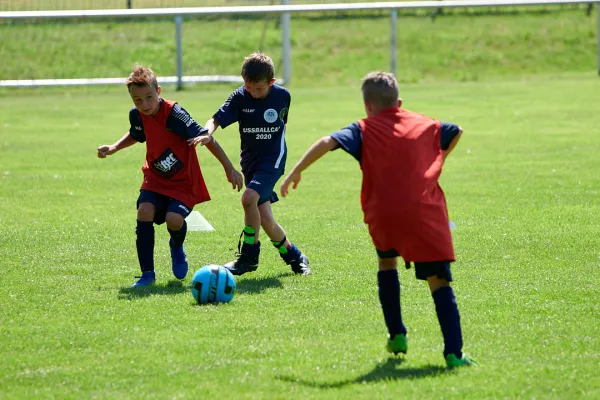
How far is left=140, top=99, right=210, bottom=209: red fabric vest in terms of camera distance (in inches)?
295

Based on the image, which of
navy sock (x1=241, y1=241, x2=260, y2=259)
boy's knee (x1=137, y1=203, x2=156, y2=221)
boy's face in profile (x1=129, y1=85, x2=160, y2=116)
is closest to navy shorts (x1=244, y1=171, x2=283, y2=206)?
navy sock (x1=241, y1=241, x2=260, y2=259)

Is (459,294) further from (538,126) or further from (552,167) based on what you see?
(538,126)

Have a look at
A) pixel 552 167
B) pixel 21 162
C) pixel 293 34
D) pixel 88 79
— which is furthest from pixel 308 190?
pixel 293 34

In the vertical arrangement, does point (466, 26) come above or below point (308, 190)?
above

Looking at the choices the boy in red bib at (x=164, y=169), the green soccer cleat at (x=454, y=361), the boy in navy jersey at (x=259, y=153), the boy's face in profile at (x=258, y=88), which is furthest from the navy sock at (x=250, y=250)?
the green soccer cleat at (x=454, y=361)

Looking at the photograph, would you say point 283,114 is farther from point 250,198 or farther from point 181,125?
point 181,125

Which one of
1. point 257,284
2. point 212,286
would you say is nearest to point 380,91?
point 212,286

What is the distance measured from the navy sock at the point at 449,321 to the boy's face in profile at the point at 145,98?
3.08 metres

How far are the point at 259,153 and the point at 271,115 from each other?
320 millimetres

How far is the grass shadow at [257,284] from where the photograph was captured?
7160 mm

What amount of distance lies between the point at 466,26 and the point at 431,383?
28.7m

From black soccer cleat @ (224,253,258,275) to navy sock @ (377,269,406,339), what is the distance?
241 cm

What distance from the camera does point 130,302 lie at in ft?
22.2

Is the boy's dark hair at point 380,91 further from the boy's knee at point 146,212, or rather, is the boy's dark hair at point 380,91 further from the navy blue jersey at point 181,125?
the boy's knee at point 146,212
